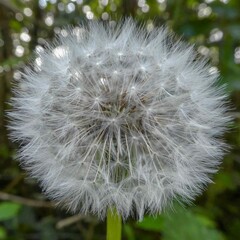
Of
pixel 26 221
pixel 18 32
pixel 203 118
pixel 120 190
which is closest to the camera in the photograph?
pixel 120 190

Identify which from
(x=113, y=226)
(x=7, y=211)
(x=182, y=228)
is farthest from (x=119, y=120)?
(x=7, y=211)

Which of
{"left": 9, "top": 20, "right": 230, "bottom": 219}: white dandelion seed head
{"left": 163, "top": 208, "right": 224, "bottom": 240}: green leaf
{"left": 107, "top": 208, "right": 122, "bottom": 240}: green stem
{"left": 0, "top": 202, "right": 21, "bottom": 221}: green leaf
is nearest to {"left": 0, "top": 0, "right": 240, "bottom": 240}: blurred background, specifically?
{"left": 0, "top": 202, "right": 21, "bottom": 221}: green leaf

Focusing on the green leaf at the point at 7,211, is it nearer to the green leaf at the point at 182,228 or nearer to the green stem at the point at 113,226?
the green leaf at the point at 182,228

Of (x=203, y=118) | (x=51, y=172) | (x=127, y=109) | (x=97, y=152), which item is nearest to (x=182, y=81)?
(x=203, y=118)

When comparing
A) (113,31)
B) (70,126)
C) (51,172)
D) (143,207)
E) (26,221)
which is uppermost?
(113,31)

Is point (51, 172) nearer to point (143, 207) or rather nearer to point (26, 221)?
point (143, 207)

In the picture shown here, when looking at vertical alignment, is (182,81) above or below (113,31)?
below

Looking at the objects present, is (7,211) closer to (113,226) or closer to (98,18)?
(98,18)
